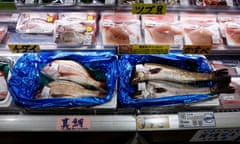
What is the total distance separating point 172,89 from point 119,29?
0.50 metres

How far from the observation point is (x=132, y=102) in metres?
1.43

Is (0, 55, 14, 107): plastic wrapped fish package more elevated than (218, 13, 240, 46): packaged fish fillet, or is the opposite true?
(218, 13, 240, 46): packaged fish fillet

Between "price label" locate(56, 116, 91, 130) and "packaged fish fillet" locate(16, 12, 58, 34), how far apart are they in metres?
0.57

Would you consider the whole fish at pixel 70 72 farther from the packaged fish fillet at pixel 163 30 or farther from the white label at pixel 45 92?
the packaged fish fillet at pixel 163 30

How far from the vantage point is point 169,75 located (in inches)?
59.6

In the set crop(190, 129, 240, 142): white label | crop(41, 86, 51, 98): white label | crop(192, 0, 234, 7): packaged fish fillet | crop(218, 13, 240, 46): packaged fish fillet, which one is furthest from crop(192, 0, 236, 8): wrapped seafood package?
crop(41, 86, 51, 98): white label

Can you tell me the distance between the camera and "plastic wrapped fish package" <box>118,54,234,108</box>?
1.43 metres

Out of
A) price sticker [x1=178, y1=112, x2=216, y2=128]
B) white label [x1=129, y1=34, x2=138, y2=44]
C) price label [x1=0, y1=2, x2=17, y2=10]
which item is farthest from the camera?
white label [x1=129, y1=34, x2=138, y2=44]

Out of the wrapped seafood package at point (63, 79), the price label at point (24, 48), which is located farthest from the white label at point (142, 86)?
the price label at point (24, 48)

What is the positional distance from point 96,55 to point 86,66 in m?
0.09

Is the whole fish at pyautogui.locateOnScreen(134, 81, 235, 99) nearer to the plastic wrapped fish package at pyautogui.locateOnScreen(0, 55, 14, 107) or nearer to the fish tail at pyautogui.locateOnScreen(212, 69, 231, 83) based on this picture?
the fish tail at pyautogui.locateOnScreen(212, 69, 231, 83)

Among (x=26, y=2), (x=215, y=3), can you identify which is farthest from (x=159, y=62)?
(x=26, y=2)

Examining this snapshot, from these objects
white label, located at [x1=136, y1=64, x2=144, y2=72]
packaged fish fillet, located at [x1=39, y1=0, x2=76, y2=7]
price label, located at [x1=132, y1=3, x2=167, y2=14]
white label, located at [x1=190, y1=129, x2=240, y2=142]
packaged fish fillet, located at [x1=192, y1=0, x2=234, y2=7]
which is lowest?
white label, located at [x1=190, y1=129, x2=240, y2=142]

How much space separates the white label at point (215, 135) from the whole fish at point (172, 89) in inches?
8.2
